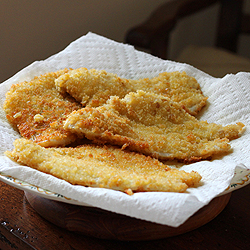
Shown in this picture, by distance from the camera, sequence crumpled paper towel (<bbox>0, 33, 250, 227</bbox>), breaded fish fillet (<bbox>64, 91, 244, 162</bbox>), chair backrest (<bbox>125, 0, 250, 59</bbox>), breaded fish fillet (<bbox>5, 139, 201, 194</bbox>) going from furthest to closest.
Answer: chair backrest (<bbox>125, 0, 250, 59</bbox>), breaded fish fillet (<bbox>64, 91, 244, 162</bbox>), breaded fish fillet (<bbox>5, 139, 201, 194</bbox>), crumpled paper towel (<bbox>0, 33, 250, 227</bbox>)

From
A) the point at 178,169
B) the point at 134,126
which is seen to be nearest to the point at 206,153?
the point at 178,169

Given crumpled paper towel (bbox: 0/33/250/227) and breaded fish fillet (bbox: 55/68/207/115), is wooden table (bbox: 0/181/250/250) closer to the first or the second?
crumpled paper towel (bbox: 0/33/250/227)

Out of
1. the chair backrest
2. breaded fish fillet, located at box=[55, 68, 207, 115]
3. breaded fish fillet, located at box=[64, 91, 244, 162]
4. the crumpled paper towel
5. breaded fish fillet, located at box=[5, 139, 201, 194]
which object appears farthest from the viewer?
the chair backrest

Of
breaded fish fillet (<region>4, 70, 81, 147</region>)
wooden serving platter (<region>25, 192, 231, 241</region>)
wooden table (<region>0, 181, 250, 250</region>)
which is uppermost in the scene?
breaded fish fillet (<region>4, 70, 81, 147</region>)

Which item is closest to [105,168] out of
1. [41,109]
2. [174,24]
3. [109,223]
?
[109,223]

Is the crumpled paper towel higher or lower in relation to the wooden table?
higher

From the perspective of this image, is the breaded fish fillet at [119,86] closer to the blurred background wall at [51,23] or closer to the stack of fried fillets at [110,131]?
the stack of fried fillets at [110,131]

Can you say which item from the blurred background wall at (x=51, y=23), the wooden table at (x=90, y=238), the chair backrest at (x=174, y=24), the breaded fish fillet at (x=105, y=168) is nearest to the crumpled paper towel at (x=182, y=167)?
the breaded fish fillet at (x=105, y=168)

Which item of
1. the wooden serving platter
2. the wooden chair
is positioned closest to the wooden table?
the wooden serving platter

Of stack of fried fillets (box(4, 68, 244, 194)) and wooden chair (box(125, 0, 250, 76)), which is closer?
stack of fried fillets (box(4, 68, 244, 194))
